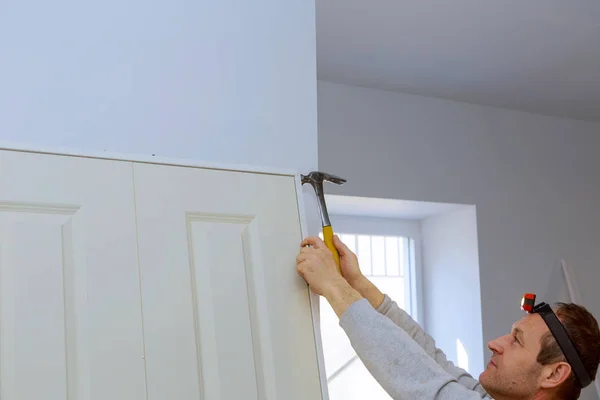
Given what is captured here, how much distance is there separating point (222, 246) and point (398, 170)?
175 cm

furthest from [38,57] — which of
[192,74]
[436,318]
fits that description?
[436,318]

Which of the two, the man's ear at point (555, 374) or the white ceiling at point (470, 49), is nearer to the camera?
the man's ear at point (555, 374)

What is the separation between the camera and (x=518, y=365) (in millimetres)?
1404

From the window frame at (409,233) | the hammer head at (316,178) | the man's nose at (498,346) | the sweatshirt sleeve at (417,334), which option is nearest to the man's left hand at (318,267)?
the hammer head at (316,178)

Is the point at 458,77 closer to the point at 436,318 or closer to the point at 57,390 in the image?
the point at 436,318

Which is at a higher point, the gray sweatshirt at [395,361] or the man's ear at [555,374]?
the gray sweatshirt at [395,361]

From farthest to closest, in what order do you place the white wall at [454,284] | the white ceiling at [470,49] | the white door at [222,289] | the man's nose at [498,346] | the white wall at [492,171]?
1. the white wall at [454,284]
2. the white wall at [492,171]
3. the white ceiling at [470,49]
4. the man's nose at [498,346]
5. the white door at [222,289]

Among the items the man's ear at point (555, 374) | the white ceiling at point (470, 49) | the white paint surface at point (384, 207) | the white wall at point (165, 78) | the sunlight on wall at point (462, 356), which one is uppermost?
the white ceiling at point (470, 49)

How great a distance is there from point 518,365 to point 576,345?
0.40ft

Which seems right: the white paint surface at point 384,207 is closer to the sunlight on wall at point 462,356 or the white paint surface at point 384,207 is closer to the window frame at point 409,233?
the window frame at point 409,233

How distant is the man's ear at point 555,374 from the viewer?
137cm

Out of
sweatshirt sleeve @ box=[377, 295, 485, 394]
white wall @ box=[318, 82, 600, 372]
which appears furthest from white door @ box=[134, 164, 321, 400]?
white wall @ box=[318, 82, 600, 372]

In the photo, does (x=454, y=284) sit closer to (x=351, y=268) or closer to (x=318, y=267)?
(x=351, y=268)

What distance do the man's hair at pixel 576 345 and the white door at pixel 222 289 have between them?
20.3 inches
